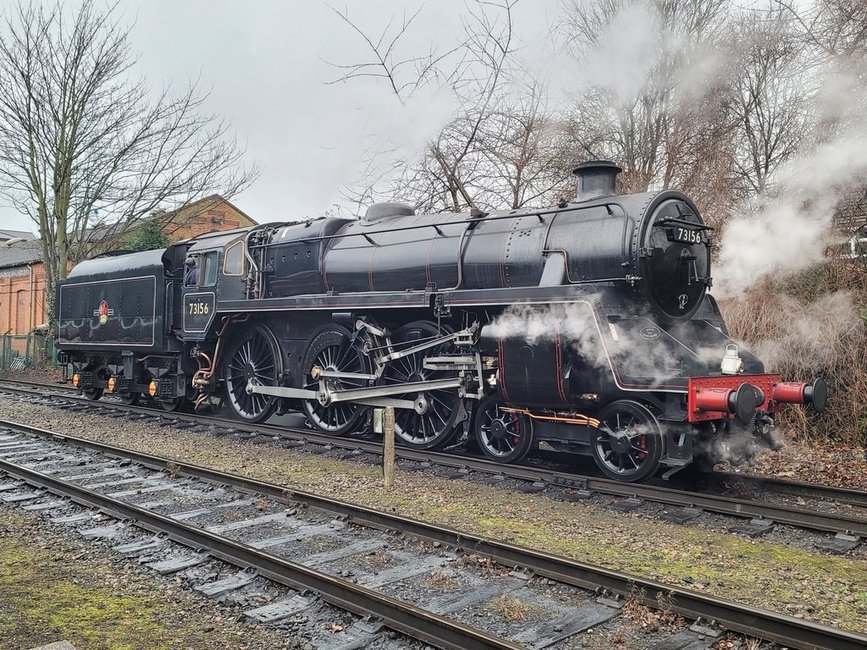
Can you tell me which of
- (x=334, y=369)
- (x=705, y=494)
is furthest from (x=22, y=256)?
(x=705, y=494)

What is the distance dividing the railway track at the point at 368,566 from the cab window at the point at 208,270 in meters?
4.60

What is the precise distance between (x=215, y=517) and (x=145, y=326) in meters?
7.48

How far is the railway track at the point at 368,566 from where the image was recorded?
3.79 m

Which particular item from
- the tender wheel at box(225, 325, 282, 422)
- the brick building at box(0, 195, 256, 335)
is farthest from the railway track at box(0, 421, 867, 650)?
the brick building at box(0, 195, 256, 335)

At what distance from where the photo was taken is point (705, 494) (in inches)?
267

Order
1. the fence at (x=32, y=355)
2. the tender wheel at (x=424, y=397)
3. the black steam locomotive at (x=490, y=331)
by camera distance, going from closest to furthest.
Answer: the black steam locomotive at (x=490, y=331) < the tender wheel at (x=424, y=397) < the fence at (x=32, y=355)

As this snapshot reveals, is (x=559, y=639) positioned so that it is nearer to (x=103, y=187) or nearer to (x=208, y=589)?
(x=208, y=589)

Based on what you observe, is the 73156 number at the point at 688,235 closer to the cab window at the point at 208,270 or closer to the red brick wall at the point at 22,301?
the cab window at the point at 208,270

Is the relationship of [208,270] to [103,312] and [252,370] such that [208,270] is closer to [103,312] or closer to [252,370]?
[252,370]

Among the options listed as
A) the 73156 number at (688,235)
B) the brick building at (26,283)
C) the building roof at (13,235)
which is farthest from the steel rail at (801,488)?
the building roof at (13,235)

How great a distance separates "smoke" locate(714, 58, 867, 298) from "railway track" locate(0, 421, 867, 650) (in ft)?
19.8

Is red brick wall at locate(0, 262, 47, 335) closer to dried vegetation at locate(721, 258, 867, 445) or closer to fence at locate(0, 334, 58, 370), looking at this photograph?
fence at locate(0, 334, 58, 370)

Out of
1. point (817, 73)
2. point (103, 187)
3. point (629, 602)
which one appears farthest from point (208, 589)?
point (103, 187)

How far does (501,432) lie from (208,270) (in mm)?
6241
